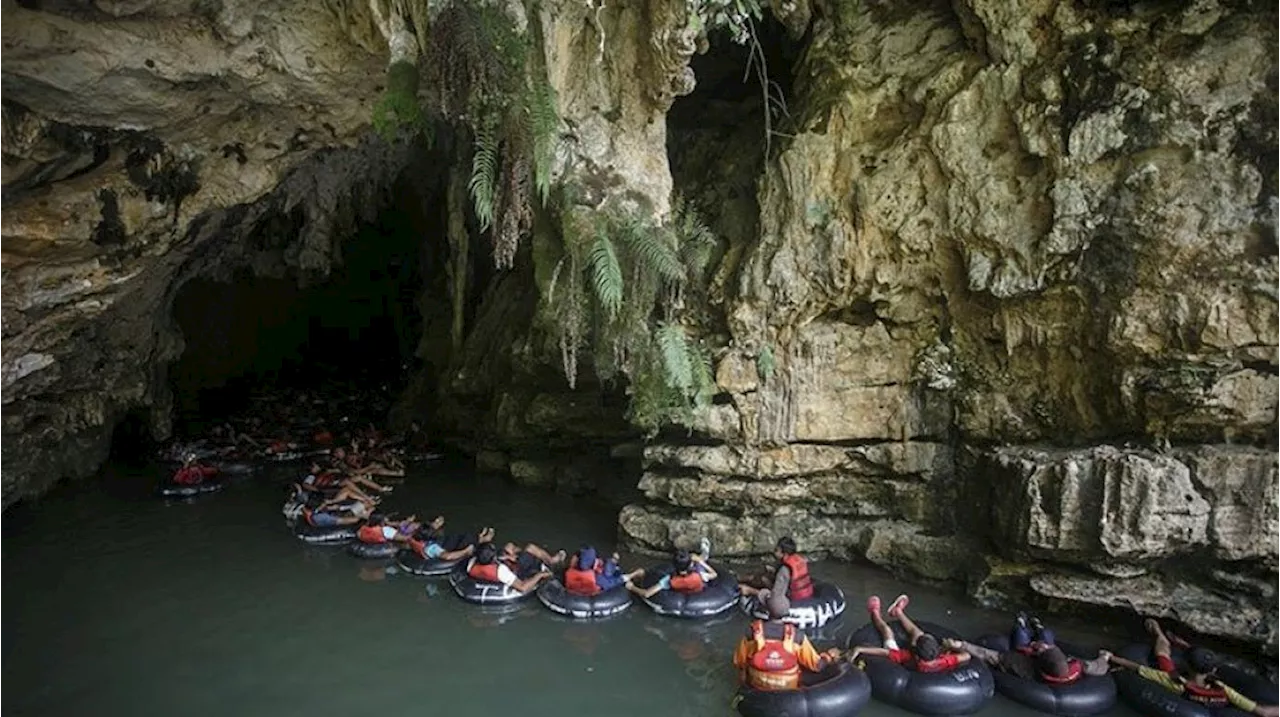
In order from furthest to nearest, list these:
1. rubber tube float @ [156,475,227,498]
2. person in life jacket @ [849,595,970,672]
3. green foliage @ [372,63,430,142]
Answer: rubber tube float @ [156,475,227,498]
green foliage @ [372,63,430,142]
person in life jacket @ [849,595,970,672]

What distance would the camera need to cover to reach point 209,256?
543 inches

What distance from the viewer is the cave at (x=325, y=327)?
17.4 meters

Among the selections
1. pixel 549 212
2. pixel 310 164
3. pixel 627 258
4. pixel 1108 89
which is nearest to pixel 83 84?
pixel 549 212

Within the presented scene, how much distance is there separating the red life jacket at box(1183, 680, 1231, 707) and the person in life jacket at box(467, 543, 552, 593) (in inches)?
218

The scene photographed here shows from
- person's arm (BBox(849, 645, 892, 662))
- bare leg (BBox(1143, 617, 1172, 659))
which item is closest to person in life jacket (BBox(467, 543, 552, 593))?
person's arm (BBox(849, 645, 892, 662))

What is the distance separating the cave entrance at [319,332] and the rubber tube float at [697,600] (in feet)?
31.3

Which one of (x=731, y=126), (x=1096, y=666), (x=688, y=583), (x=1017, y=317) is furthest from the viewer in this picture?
(x=731, y=126)

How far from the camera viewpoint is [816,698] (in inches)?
236

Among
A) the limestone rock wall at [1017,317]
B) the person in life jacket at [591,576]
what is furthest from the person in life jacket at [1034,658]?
the person in life jacket at [591,576]

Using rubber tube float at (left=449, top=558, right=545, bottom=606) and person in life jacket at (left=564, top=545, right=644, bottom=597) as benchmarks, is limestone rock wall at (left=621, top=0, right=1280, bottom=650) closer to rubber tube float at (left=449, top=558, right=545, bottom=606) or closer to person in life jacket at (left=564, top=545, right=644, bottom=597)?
person in life jacket at (left=564, top=545, right=644, bottom=597)

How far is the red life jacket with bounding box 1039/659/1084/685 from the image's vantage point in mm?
6320

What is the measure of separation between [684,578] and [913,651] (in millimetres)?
2301

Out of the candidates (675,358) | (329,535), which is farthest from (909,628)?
(329,535)

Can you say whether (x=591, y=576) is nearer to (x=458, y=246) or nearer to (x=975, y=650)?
(x=975, y=650)
